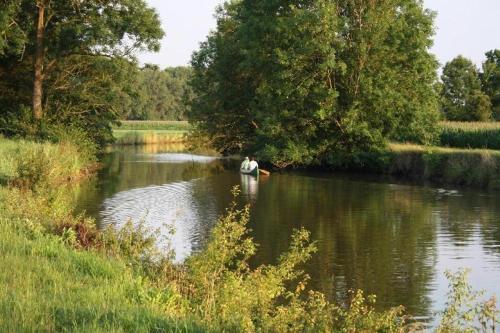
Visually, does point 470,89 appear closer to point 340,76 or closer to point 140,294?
point 340,76

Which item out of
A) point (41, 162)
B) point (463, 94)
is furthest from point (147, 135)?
point (41, 162)

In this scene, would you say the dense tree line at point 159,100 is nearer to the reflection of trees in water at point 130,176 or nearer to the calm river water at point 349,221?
the reflection of trees in water at point 130,176

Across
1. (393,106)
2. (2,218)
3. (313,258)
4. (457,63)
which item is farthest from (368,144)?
(457,63)

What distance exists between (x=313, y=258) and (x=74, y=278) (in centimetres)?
834

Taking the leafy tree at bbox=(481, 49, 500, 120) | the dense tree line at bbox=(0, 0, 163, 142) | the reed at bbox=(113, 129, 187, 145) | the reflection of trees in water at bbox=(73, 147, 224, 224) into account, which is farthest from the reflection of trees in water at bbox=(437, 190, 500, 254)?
the reed at bbox=(113, 129, 187, 145)

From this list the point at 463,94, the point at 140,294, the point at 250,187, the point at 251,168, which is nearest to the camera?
the point at 140,294

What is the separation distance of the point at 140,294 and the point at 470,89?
245 feet

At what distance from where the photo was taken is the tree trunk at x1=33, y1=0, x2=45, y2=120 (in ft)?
125

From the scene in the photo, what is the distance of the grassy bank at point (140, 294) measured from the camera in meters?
6.36

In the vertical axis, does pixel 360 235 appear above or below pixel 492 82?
below

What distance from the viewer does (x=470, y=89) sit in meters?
76.5

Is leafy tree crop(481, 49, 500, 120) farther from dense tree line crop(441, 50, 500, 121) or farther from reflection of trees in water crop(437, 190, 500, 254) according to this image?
reflection of trees in water crop(437, 190, 500, 254)

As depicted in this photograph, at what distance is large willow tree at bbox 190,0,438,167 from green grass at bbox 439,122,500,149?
2.97 meters

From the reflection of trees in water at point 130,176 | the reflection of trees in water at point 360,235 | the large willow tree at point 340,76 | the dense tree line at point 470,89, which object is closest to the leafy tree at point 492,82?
the dense tree line at point 470,89
